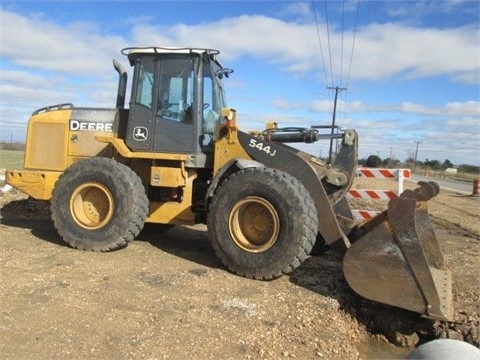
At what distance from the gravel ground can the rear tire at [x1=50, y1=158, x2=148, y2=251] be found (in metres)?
0.25

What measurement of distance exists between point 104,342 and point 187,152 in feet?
10.6

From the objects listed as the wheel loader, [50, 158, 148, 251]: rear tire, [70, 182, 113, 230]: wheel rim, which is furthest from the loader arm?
[70, 182, 113, 230]: wheel rim

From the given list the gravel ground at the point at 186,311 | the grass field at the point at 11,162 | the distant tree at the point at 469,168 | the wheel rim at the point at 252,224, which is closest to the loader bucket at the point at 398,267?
the gravel ground at the point at 186,311

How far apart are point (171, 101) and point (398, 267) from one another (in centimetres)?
373

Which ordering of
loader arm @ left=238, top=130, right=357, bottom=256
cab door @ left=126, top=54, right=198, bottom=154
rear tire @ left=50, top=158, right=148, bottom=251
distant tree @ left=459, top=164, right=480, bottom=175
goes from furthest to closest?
distant tree @ left=459, top=164, right=480, bottom=175 → cab door @ left=126, top=54, right=198, bottom=154 → rear tire @ left=50, top=158, right=148, bottom=251 → loader arm @ left=238, top=130, right=357, bottom=256

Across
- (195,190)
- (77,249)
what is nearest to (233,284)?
(195,190)

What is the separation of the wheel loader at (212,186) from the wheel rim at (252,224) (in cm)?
1

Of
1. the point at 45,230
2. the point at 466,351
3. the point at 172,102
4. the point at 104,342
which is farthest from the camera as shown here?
the point at 45,230

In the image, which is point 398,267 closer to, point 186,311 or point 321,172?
point 321,172

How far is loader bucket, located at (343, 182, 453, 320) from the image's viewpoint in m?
4.57

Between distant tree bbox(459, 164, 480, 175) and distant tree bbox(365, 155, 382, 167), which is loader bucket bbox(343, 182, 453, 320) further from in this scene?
distant tree bbox(459, 164, 480, 175)

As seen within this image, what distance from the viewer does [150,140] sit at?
22.1ft

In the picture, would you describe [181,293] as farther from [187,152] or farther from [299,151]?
[299,151]

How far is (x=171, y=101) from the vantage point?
671cm
